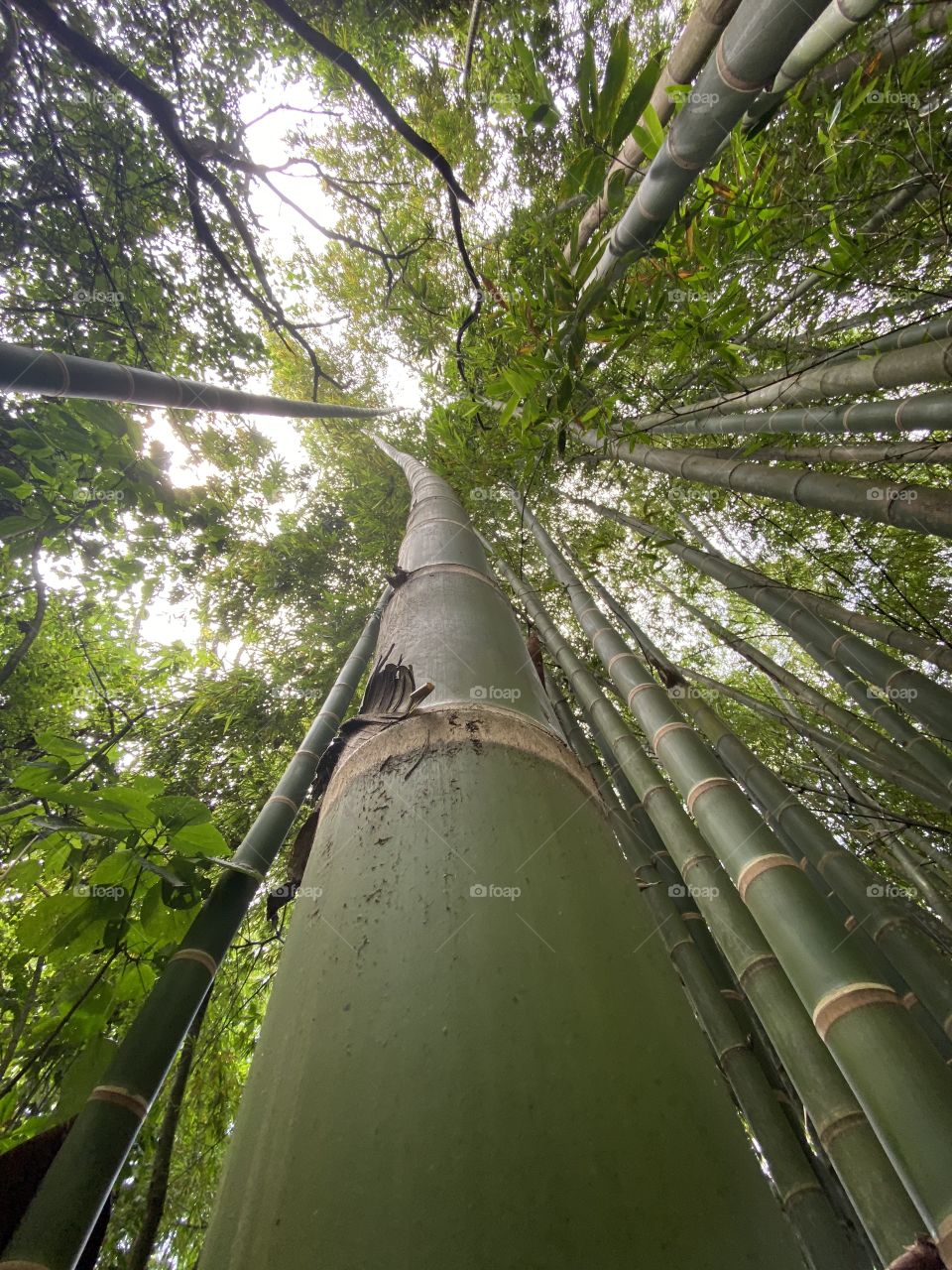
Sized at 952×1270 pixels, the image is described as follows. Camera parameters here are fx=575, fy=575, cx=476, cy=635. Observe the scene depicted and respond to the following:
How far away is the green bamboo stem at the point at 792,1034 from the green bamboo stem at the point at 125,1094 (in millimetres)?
914

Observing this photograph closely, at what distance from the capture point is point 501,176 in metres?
4.44

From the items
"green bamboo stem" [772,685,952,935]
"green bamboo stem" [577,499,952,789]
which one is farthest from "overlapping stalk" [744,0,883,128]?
"green bamboo stem" [772,685,952,935]

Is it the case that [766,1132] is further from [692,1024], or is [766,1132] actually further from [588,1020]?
[588,1020]

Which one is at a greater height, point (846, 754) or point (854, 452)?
point (854, 452)

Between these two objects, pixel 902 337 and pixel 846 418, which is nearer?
pixel 846 418

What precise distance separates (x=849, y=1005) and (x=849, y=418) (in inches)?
77.7

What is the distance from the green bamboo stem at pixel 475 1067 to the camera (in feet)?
1.52

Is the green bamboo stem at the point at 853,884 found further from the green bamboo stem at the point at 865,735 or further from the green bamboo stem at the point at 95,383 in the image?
the green bamboo stem at the point at 95,383

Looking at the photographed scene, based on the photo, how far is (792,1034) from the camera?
0.95m

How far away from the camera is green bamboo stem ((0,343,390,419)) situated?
143 cm

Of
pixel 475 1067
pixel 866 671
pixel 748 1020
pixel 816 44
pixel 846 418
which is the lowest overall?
pixel 475 1067

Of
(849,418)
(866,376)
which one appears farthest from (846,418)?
(866,376)

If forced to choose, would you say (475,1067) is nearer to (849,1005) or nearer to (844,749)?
(849,1005)

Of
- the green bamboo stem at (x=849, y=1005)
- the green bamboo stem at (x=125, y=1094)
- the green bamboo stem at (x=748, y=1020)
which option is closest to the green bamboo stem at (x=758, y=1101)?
the green bamboo stem at (x=748, y=1020)
